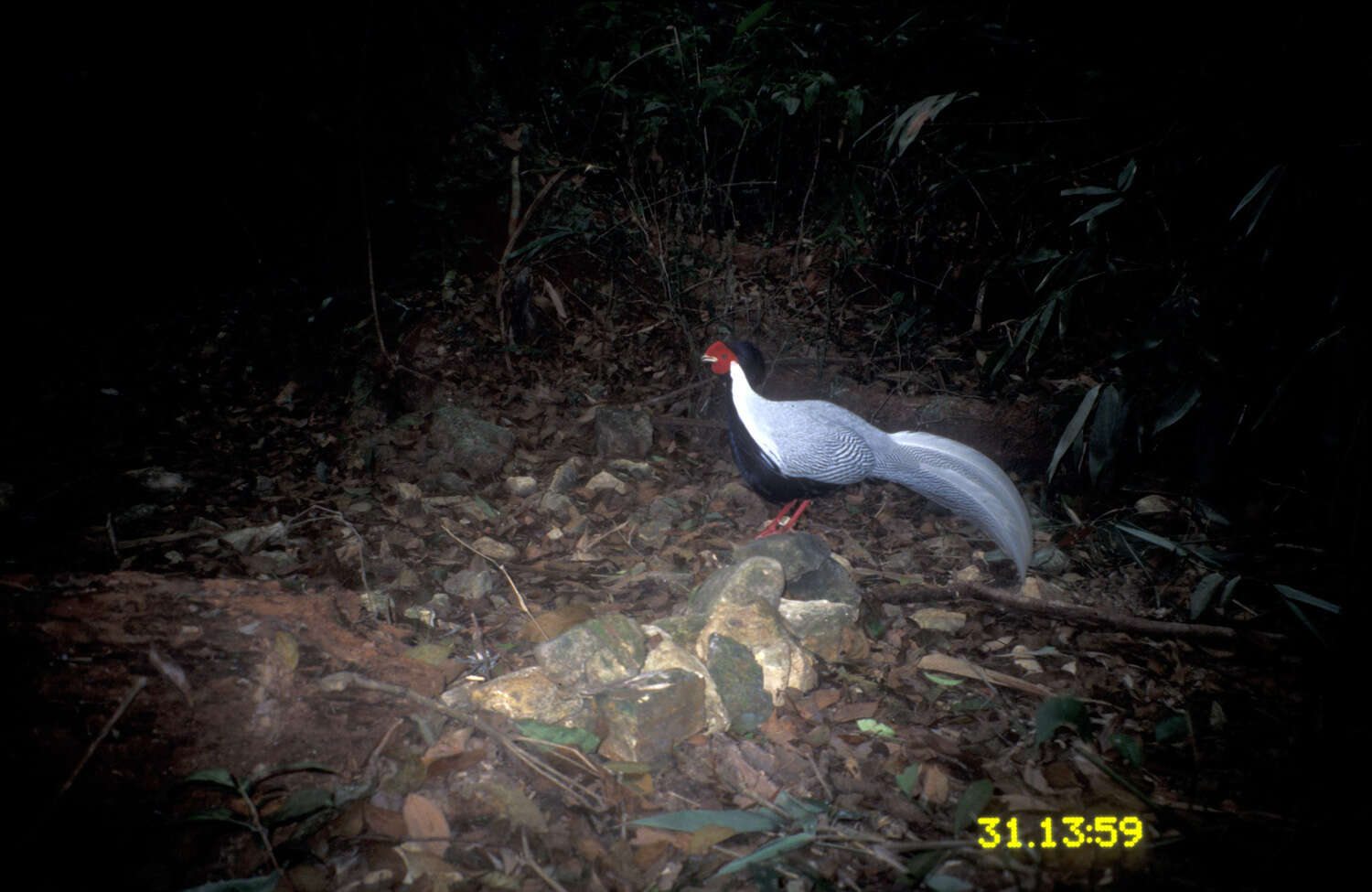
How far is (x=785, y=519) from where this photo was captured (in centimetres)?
298

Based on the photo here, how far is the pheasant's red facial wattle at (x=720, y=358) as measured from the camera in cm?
302

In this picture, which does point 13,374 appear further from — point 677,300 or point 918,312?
point 918,312

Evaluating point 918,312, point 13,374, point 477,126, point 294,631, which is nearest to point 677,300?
point 918,312

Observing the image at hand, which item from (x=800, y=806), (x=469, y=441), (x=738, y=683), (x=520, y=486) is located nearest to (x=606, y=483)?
Result: (x=520, y=486)

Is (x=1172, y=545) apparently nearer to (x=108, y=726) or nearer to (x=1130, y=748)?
(x=1130, y=748)

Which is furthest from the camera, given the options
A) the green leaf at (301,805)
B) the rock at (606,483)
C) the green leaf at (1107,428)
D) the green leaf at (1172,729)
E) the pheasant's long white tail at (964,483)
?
the rock at (606,483)

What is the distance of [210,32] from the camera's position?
3865 mm

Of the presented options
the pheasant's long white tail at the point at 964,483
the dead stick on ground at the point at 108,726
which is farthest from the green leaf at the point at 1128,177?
the dead stick on ground at the point at 108,726

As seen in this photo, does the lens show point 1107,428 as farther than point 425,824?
Yes

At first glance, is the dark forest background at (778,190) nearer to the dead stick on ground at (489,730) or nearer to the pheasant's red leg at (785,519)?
the pheasant's red leg at (785,519)

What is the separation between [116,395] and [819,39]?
13.0 feet
